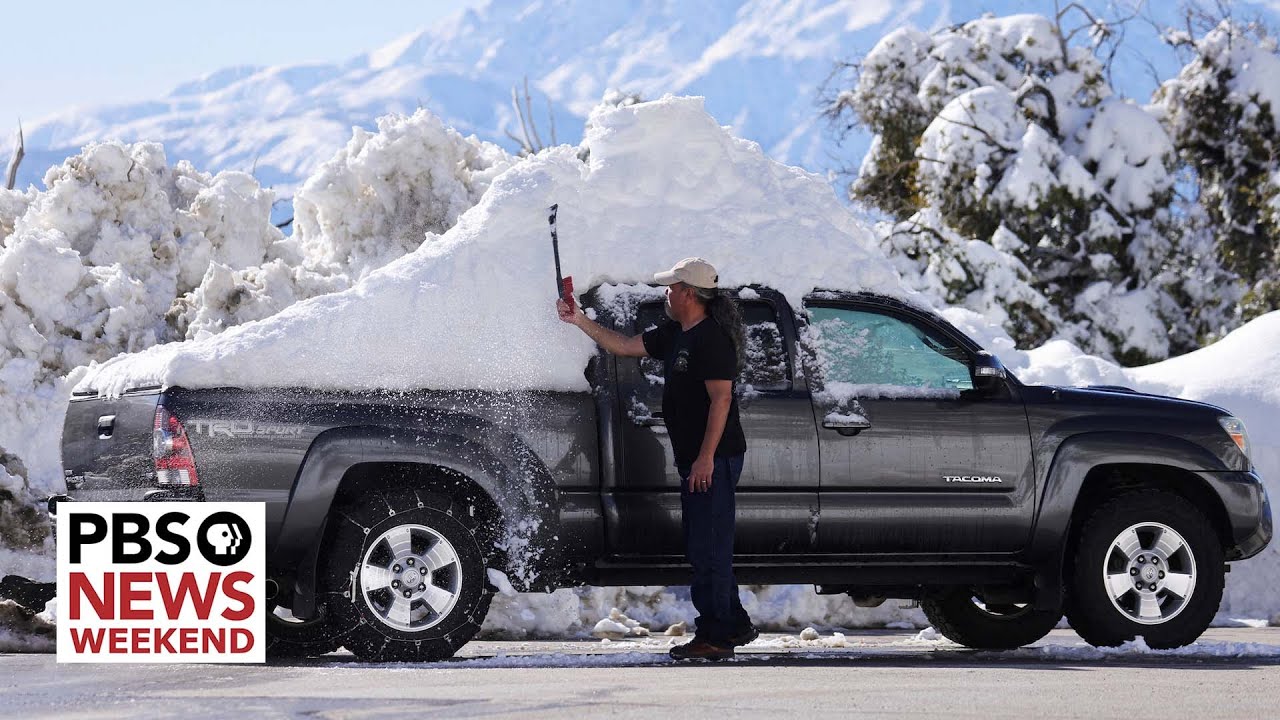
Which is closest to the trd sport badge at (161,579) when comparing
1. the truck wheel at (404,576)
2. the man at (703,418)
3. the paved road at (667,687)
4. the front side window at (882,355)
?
the paved road at (667,687)

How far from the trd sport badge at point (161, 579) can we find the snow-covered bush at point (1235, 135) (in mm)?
25613

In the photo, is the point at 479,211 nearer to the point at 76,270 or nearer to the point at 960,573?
the point at 960,573

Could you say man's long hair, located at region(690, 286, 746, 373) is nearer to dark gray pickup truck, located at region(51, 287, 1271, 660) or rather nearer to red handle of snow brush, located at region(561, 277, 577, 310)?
dark gray pickup truck, located at region(51, 287, 1271, 660)

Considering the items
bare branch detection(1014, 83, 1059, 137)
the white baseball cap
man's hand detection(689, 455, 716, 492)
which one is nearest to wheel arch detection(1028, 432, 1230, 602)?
man's hand detection(689, 455, 716, 492)

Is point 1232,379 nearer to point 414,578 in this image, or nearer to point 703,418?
point 703,418

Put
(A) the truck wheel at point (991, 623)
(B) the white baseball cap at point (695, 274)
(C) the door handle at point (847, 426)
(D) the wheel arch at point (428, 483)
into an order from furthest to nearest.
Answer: (A) the truck wheel at point (991, 623) → (C) the door handle at point (847, 426) → (B) the white baseball cap at point (695, 274) → (D) the wheel arch at point (428, 483)

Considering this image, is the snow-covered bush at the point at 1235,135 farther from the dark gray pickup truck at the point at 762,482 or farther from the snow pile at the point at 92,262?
the dark gray pickup truck at the point at 762,482

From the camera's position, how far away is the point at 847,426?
25.4 ft

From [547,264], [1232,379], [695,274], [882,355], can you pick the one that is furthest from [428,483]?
[1232,379]

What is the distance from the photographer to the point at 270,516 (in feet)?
23.3

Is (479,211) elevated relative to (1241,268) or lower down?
lower down

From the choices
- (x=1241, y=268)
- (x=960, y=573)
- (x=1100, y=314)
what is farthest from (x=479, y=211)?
(x=1241, y=268)

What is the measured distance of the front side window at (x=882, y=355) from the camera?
7914mm

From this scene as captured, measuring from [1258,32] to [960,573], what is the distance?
27.4m
